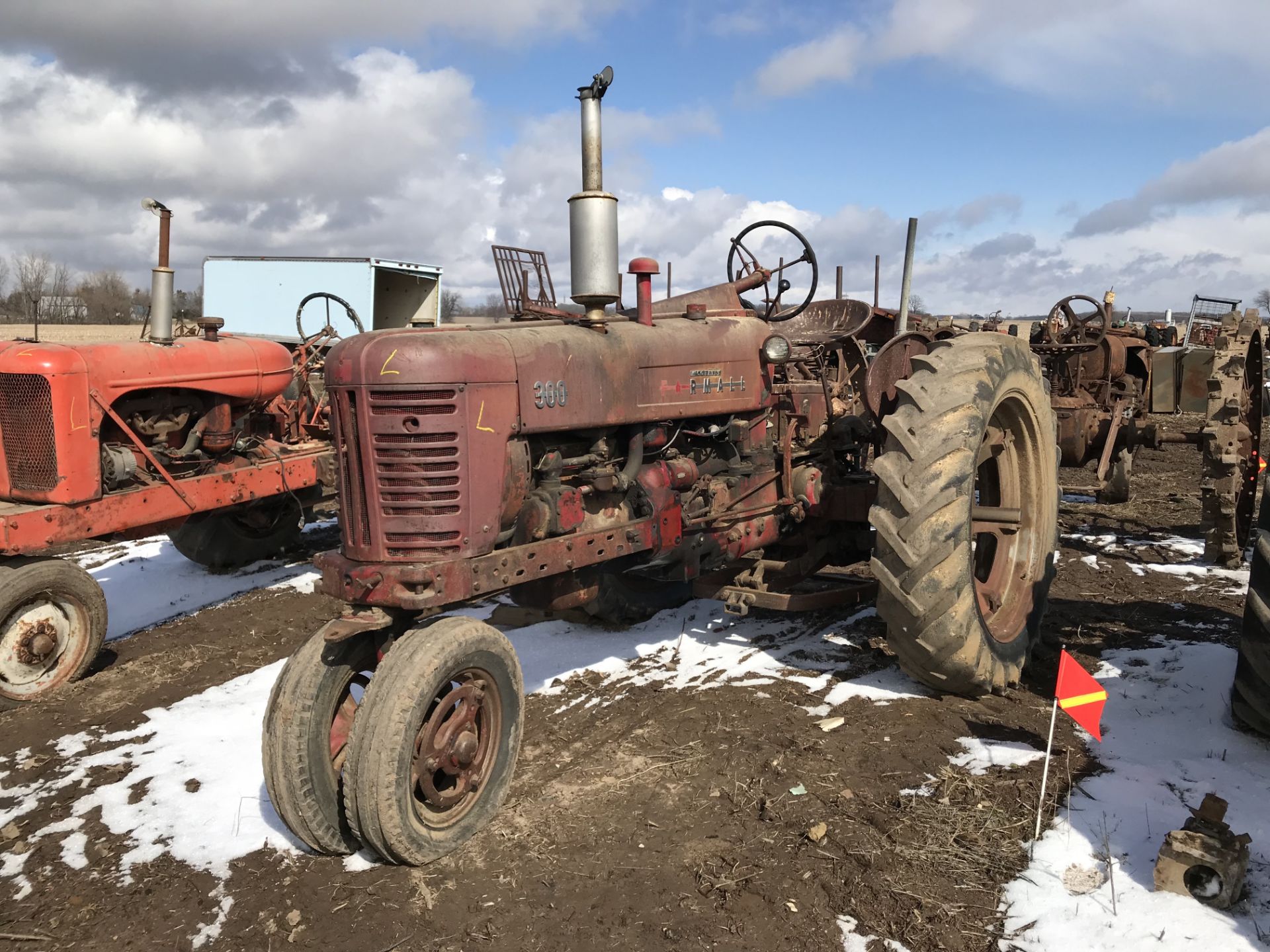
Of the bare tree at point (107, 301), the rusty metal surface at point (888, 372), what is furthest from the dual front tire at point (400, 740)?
the bare tree at point (107, 301)

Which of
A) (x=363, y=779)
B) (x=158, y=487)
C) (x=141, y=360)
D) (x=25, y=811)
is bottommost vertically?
(x=25, y=811)

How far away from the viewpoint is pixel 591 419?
3.74 metres

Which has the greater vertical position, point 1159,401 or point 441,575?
point 1159,401

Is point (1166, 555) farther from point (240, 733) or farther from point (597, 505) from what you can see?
point (240, 733)

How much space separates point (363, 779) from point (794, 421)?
310 cm

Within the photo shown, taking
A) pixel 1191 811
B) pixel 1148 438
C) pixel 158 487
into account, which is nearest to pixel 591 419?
pixel 1191 811

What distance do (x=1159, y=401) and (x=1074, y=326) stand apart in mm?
949

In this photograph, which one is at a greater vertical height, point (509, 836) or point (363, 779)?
point (363, 779)

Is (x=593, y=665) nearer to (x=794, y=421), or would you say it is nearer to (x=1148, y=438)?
(x=794, y=421)

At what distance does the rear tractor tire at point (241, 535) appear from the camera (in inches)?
284

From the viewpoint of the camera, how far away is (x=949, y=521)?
12.2 ft

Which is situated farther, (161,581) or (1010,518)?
(161,581)

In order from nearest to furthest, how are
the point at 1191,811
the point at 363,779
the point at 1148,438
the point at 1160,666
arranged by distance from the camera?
the point at 363,779, the point at 1191,811, the point at 1160,666, the point at 1148,438

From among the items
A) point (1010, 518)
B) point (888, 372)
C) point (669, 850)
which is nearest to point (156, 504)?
point (669, 850)
